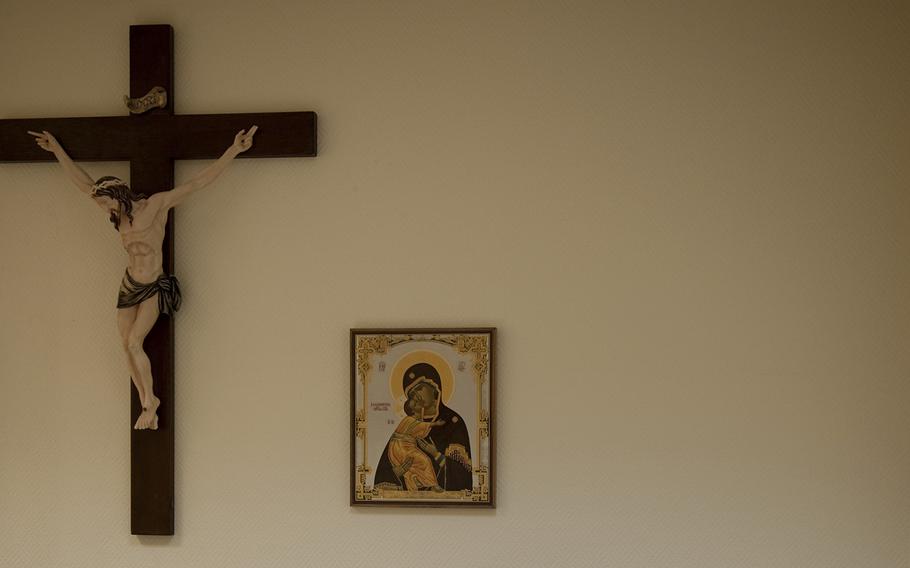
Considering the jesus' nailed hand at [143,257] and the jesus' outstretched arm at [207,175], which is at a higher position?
the jesus' outstretched arm at [207,175]

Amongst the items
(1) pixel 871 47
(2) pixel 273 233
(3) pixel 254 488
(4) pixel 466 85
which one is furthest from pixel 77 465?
(1) pixel 871 47

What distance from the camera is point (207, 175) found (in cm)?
279

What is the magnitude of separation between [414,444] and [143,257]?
97 centimetres

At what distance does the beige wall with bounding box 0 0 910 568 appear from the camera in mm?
2719

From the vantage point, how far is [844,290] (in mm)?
2713

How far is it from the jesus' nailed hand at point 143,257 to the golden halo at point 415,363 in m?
0.70

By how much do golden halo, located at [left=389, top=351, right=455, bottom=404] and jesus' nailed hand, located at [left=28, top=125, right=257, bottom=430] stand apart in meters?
0.70

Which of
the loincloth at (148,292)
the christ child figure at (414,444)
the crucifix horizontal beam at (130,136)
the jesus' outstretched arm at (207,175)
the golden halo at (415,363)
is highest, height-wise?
the crucifix horizontal beam at (130,136)

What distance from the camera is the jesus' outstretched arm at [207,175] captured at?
2785 millimetres

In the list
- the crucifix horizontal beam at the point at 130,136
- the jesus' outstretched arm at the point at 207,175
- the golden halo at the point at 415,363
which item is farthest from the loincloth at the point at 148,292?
the golden halo at the point at 415,363

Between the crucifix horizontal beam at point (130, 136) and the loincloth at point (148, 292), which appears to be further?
the crucifix horizontal beam at point (130, 136)

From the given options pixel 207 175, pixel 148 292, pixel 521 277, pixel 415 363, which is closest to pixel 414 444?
pixel 415 363

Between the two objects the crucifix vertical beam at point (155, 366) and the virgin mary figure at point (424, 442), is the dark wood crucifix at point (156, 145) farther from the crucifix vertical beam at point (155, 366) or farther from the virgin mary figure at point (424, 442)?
the virgin mary figure at point (424, 442)

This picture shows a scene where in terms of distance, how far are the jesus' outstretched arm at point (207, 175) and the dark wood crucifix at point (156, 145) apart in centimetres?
4
